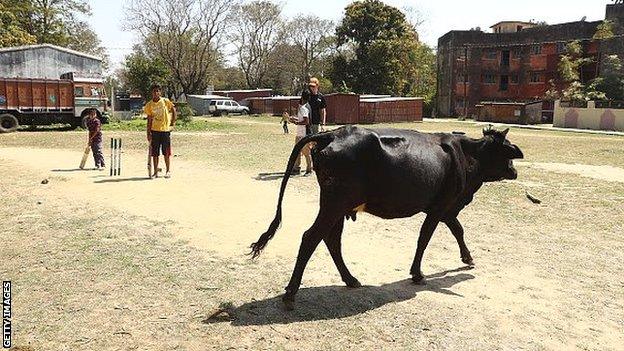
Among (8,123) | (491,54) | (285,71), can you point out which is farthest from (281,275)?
(285,71)

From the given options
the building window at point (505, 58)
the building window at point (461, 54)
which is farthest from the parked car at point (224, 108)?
the building window at point (505, 58)

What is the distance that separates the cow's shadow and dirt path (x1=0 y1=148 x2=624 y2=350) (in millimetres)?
17

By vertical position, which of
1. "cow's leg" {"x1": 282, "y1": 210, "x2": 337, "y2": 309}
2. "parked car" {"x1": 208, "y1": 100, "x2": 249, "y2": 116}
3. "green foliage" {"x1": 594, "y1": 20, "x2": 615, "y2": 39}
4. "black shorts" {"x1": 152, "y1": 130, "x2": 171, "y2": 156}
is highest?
"green foliage" {"x1": 594, "y1": 20, "x2": 615, "y2": 39}

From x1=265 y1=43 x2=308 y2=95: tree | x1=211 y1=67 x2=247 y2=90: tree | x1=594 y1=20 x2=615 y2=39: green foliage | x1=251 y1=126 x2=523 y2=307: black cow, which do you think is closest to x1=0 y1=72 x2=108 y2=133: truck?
x1=251 y1=126 x2=523 y2=307: black cow

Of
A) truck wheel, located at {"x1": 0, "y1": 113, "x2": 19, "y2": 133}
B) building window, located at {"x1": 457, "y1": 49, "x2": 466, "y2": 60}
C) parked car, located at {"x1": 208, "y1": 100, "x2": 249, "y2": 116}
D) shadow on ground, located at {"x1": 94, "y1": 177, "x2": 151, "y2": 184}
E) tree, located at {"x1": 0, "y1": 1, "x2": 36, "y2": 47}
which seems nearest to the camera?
shadow on ground, located at {"x1": 94, "y1": 177, "x2": 151, "y2": 184}

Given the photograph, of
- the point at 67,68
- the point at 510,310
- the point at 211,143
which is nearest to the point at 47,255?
the point at 510,310

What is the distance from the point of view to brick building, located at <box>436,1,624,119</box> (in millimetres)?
52875

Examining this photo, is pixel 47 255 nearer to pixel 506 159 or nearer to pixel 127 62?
pixel 506 159

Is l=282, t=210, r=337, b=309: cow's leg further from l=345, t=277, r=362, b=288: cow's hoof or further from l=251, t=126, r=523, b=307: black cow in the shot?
l=345, t=277, r=362, b=288: cow's hoof

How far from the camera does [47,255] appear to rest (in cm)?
598

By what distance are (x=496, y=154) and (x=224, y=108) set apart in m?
50.0

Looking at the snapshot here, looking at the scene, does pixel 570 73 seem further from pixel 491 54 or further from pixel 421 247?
pixel 421 247

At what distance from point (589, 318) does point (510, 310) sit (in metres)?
0.68

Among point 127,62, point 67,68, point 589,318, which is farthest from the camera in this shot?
point 127,62
